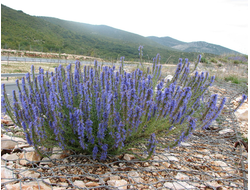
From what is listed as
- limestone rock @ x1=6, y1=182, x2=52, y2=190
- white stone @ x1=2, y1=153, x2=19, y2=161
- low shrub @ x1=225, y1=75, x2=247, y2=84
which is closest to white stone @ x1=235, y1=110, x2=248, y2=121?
limestone rock @ x1=6, y1=182, x2=52, y2=190

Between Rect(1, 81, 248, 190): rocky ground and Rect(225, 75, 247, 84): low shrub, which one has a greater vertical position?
Rect(225, 75, 247, 84): low shrub

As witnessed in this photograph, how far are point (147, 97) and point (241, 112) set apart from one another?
11.3ft

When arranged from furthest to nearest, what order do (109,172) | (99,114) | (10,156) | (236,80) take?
(236,80) < (10,156) < (99,114) < (109,172)

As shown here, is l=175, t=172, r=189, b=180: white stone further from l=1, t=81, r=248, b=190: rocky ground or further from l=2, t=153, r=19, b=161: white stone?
l=2, t=153, r=19, b=161: white stone

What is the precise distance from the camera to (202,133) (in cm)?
321

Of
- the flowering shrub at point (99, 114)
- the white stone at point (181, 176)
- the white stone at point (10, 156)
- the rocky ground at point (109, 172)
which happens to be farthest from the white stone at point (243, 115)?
the white stone at point (10, 156)

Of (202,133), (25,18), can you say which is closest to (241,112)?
(202,133)

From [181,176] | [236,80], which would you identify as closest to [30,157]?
[181,176]

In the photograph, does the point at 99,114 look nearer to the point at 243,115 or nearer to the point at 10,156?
the point at 10,156

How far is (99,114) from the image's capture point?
1905 millimetres

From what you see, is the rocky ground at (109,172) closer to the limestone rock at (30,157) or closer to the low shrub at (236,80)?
the limestone rock at (30,157)

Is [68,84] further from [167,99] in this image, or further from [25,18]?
[25,18]

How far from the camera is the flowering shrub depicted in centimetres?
171

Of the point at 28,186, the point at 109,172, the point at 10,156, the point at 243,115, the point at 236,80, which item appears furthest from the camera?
the point at 236,80
